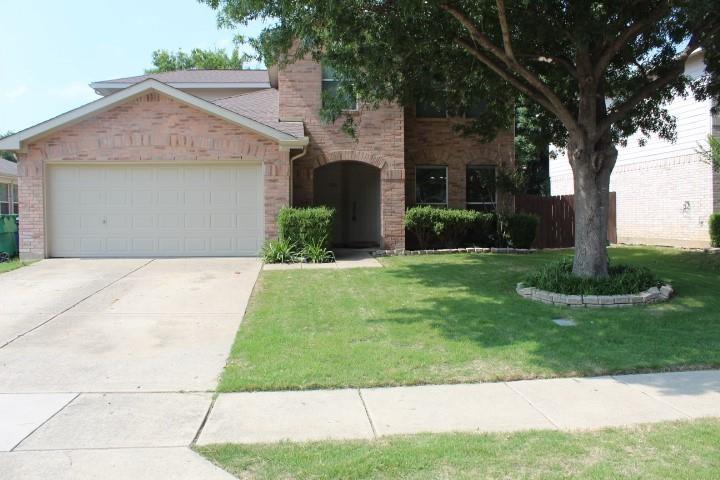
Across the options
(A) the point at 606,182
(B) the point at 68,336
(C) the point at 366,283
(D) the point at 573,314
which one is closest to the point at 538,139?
(A) the point at 606,182

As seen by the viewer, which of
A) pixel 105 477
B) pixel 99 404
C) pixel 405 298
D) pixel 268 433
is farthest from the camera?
pixel 405 298

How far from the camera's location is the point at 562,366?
21.2ft

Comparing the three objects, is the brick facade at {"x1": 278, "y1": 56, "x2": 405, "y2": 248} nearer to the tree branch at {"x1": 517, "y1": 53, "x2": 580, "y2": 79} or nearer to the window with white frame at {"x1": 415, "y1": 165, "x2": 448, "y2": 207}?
the window with white frame at {"x1": 415, "y1": 165, "x2": 448, "y2": 207}

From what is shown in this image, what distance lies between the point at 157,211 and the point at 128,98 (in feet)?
9.40

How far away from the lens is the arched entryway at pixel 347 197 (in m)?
19.5

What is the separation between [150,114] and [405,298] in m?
8.95

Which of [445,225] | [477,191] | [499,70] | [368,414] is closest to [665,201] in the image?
[477,191]

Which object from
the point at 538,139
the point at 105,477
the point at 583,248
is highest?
the point at 538,139

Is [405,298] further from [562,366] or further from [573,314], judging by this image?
[562,366]

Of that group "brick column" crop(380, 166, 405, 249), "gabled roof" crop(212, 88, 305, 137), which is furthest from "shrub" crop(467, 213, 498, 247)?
"gabled roof" crop(212, 88, 305, 137)

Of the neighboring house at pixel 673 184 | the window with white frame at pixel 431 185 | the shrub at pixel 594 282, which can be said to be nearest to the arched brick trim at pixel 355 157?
the window with white frame at pixel 431 185

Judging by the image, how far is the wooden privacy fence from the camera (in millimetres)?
19453

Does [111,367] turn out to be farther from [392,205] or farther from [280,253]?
[392,205]

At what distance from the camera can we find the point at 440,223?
1666 cm
